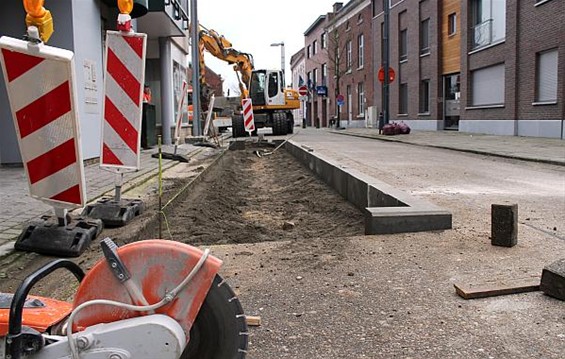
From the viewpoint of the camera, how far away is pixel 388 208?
17.4 feet

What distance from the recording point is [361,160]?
41.2ft

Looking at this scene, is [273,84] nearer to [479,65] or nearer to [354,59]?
[479,65]

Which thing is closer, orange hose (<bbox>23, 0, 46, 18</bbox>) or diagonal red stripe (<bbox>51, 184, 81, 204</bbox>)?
orange hose (<bbox>23, 0, 46, 18</bbox>)

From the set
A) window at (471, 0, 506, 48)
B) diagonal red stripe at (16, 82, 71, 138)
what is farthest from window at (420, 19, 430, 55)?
diagonal red stripe at (16, 82, 71, 138)

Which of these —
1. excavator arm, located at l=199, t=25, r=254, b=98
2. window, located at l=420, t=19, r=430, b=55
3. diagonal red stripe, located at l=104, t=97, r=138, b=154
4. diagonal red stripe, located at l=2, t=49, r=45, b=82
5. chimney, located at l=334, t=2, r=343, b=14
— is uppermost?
chimney, located at l=334, t=2, r=343, b=14

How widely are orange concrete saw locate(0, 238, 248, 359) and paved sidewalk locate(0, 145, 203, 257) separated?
281 centimetres

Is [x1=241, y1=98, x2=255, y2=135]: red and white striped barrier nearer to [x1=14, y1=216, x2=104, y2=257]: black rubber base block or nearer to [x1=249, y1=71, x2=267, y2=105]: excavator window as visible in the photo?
[x1=249, y1=71, x2=267, y2=105]: excavator window

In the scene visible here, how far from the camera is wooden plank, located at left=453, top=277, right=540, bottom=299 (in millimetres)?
3377

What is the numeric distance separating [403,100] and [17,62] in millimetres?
34762

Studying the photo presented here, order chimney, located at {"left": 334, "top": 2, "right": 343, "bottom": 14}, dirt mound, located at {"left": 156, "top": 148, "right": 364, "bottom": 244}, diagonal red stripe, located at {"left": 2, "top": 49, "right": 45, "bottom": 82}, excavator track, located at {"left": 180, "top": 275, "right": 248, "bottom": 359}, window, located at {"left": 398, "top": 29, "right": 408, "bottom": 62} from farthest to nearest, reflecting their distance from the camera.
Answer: chimney, located at {"left": 334, "top": 2, "right": 343, "bottom": 14} → window, located at {"left": 398, "top": 29, "right": 408, "bottom": 62} → dirt mound, located at {"left": 156, "top": 148, "right": 364, "bottom": 244} → diagonal red stripe, located at {"left": 2, "top": 49, "right": 45, "bottom": 82} → excavator track, located at {"left": 180, "top": 275, "right": 248, "bottom": 359}

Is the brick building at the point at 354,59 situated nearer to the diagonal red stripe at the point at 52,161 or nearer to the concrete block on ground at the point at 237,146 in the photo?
the concrete block on ground at the point at 237,146

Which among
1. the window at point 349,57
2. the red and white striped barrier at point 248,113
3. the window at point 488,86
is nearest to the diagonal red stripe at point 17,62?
the red and white striped barrier at point 248,113

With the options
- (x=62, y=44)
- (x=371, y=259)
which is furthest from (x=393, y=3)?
(x=371, y=259)

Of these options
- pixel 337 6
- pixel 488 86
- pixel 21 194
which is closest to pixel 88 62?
pixel 21 194
